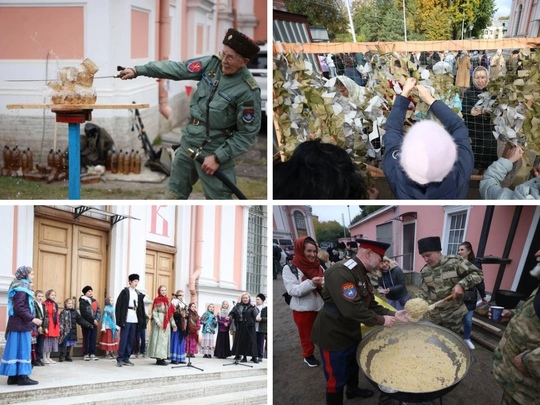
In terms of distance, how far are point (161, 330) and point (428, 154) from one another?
1.97m

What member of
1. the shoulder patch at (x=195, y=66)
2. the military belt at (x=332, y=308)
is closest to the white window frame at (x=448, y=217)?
the military belt at (x=332, y=308)

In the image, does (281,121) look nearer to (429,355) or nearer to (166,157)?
(429,355)

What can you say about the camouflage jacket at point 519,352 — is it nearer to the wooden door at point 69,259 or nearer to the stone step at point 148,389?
the stone step at point 148,389

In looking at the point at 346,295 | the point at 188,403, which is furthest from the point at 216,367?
the point at 346,295

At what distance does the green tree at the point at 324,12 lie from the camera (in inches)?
184

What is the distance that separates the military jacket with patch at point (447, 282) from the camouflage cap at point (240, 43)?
4.84 ft

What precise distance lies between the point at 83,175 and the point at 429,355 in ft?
9.13

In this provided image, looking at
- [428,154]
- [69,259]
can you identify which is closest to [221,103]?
[428,154]

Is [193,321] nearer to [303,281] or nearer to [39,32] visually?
[303,281]

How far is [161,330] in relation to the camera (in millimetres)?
5121

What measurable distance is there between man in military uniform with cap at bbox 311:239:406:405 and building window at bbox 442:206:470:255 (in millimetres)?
355

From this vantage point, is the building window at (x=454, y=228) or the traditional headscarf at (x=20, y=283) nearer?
the building window at (x=454, y=228)

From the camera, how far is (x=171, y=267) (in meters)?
5.11

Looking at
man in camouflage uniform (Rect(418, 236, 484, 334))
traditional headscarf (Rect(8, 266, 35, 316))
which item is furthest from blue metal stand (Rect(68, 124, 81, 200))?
man in camouflage uniform (Rect(418, 236, 484, 334))
